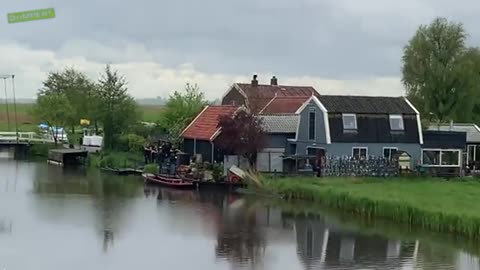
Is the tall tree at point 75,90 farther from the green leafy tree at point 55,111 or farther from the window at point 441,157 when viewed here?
the window at point 441,157

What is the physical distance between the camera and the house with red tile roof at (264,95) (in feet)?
134

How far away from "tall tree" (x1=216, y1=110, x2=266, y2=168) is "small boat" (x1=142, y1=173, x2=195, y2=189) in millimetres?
2321

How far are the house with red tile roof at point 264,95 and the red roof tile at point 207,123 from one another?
103 centimetres

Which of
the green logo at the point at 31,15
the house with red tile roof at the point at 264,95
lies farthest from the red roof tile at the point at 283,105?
the green logo at the point at 31,15

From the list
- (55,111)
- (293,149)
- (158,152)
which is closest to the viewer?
(293,149)

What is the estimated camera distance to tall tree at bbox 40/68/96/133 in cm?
5816

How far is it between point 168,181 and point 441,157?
1123 cm

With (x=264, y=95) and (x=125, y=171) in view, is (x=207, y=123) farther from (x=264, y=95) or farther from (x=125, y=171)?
(x=264, y=95)

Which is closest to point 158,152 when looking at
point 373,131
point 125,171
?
point 125,171

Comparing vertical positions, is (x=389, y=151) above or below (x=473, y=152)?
above

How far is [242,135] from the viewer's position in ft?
115

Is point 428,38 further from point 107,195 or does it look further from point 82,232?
point 82,232

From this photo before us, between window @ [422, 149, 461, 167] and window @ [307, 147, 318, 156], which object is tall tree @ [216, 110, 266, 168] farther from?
window @ [422, 149, 461, 167]

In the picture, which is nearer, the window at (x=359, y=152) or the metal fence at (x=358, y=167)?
the metal fence at (x=358, y=167)
